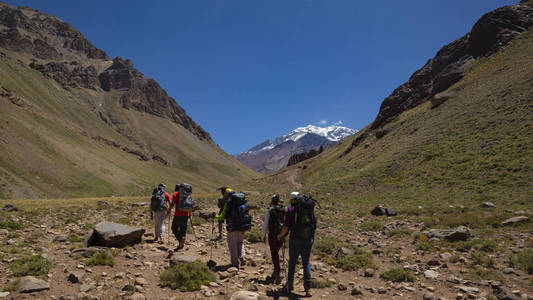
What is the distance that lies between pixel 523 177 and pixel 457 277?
18.7 metres

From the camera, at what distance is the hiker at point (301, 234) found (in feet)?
25.9

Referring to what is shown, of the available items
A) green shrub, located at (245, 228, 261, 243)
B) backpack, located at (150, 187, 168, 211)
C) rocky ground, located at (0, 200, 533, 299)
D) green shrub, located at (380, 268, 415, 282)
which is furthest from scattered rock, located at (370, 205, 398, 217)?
backpack, located at (150, 187, 168, 211)

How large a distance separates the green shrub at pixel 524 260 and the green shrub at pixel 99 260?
13096mm

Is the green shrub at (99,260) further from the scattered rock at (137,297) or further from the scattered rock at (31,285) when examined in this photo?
the scattered rock at (137,297)

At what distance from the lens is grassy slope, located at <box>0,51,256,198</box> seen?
203 feet

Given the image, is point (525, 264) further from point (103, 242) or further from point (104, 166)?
point (104, 166)

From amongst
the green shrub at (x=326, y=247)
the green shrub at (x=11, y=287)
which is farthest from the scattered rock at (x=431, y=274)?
the green shrub at (x=11, y=287)

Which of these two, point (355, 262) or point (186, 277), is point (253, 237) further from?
point (186, 277)

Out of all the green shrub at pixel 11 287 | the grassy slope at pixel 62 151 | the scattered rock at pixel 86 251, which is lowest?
the green shrub at pixel 11 287

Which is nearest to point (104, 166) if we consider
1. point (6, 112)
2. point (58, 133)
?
point (58, 133)

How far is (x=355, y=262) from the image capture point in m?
10.7

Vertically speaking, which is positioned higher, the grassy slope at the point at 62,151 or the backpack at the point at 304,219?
the grassy slope at the point at 62,151

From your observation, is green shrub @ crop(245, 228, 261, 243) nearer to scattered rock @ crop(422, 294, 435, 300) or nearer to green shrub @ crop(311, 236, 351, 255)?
green shrub @ crop(311, 236, 351, 255)

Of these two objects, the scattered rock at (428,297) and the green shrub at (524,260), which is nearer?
the scattered rock at (428,297)
